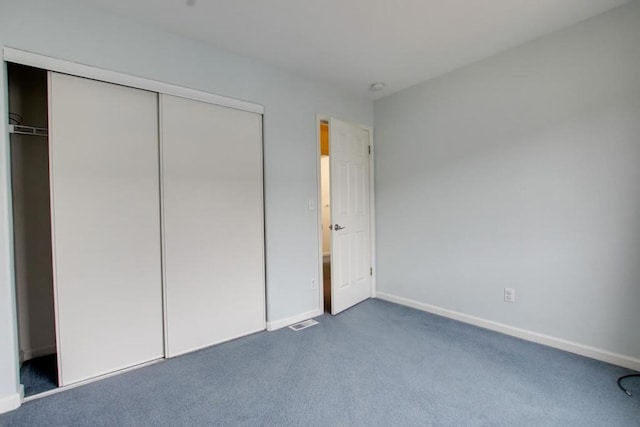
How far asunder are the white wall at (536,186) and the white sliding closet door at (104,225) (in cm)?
253

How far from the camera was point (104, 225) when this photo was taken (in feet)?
6.79

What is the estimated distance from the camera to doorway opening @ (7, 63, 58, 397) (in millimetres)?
2234

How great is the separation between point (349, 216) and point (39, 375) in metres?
2.81

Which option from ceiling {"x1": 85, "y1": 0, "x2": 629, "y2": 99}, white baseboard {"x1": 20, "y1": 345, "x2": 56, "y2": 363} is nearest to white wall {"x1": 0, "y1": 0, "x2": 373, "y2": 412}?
ceiling {"x1": 85, "y1": 0, "x2": 629, "y2": 99}

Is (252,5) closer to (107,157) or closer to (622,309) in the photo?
(107,157)

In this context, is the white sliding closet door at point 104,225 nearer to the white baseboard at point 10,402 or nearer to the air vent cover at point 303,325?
the white baseboard at point 10,402

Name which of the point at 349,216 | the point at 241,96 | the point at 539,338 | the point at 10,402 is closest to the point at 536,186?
the point at 539,338

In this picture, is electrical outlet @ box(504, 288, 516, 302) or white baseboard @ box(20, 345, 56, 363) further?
electrical outlet @ box(504, 288, 516, 302)

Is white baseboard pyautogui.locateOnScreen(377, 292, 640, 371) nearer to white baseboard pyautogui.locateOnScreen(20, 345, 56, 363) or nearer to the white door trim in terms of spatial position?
the white door trim

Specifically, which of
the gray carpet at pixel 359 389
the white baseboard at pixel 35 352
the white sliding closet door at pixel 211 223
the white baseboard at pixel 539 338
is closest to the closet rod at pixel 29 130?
the white sliding closet door at pixel 211 223

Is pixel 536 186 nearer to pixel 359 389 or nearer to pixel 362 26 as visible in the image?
pixel 362 26

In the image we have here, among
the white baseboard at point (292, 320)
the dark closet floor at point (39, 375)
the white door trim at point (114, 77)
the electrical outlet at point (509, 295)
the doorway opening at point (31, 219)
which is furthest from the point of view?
the white baseboard at point (292, 320)

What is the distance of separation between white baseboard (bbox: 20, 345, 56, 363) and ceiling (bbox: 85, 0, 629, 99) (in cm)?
251

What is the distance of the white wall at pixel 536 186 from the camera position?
2.10 m
